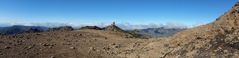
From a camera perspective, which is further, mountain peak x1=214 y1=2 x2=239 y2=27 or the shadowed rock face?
mountain peak x1=214 y1=2 x2=239 y2=27

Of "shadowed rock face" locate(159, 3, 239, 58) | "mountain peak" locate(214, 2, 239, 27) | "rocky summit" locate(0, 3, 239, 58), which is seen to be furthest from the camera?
"mountain peak" locate(214, 2, 239, 27)

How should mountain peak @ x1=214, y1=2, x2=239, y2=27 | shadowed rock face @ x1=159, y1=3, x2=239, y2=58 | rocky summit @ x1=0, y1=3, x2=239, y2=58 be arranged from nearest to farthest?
shadowed rock face @ x1=159, y1=3, x2=239, y2=58, rocky summit @ x1=0, y1=3, x2=239, y2=58, mountain peak @ x1=214, y1=2, x2=239, y2=27

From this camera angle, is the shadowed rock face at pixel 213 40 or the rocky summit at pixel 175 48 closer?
the shadowed rock face at pixel 213 40

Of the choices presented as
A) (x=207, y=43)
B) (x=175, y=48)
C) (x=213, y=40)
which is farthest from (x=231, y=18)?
(x=175, y=48)

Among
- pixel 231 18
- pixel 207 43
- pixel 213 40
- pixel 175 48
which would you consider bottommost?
pixel 175 48

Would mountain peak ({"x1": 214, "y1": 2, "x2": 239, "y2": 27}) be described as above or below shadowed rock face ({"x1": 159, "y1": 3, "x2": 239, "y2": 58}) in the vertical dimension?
above

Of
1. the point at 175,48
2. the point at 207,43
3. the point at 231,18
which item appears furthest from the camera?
the point at 231,18

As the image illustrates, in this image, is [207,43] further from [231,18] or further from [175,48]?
[231,18]

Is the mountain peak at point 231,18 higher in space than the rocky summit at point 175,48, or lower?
higher

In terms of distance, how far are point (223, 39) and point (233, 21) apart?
2.54m

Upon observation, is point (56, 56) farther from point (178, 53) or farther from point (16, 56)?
point (178, 53)

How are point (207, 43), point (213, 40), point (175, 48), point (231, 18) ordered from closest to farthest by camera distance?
1. point (207, 43)
2. point (213, 40)
3. point (175, 48)
4. point (231, 18)

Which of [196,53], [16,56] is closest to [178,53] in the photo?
[196,53]

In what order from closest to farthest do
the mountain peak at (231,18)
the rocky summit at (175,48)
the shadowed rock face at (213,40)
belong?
the shadowed rock face at (213,40), the rocky summit at (175,48), the mountain peak at (231,18)
